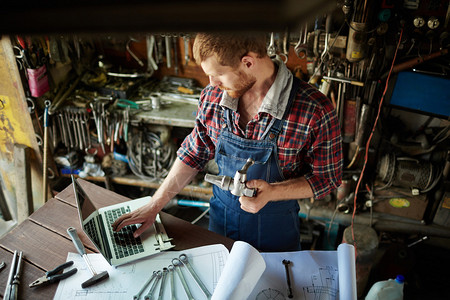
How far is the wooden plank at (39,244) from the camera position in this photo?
160cm

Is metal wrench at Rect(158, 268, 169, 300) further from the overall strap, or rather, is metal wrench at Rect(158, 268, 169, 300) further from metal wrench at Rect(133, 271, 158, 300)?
the overall strap

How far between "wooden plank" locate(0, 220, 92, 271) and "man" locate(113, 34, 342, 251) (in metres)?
0.27

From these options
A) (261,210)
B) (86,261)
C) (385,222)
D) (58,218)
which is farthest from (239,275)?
(385,222)

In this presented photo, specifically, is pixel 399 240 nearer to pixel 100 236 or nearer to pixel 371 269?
pixel 371 269

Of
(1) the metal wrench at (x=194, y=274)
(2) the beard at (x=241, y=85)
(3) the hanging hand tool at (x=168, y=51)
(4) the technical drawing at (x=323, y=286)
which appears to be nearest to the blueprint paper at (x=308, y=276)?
(4) the technical drawing at (x=323, y=286)

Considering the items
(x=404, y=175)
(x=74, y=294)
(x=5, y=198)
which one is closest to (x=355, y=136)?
(x=404, y=175)

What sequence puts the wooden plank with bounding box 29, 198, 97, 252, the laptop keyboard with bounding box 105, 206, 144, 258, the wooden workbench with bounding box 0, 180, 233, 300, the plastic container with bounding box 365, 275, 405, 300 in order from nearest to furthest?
the wooden workbench with bounding box 0, 180, 233, 300, the laptop keyboard with bounding box 105, 206, 144, 258, the wooden plank with bounding box 29, 198, 97, 252, the plastic container with bounding box 365, 275, 405, 300

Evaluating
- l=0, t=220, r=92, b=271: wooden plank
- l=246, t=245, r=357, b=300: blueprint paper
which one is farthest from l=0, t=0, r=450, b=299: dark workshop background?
l=246, t=245, r=357, b=300: blueprint paper

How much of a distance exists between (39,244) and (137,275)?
0.53 meters

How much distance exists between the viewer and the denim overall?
170cm

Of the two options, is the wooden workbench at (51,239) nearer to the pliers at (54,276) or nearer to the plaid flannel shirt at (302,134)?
the pliers at (54,276)

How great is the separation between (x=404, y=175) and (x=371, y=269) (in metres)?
0.88

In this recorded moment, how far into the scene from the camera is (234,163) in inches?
71.0

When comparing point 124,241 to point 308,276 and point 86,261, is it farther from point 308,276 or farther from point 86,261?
point 308,276
